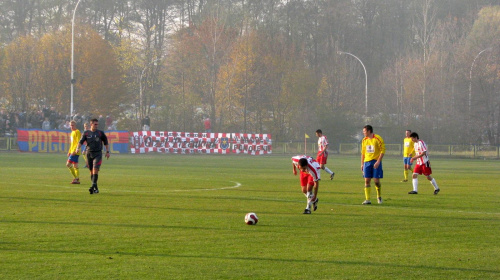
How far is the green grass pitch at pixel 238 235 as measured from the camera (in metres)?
8.70

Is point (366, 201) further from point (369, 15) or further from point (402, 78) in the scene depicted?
point (369, 15)

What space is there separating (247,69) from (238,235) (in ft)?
186

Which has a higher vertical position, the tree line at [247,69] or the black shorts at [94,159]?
the tree line at [247,69]

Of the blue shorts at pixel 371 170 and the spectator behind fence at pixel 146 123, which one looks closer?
the blue shorts at pixel 371 170

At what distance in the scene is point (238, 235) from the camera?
11.6m

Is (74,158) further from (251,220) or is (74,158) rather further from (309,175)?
(251,220)

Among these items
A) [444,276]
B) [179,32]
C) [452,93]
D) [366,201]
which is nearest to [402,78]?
[452,93]

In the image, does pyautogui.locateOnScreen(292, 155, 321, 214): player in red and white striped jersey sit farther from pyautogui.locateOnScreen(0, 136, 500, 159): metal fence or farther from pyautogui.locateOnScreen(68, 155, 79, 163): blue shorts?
pyautogui.locateOnScreen(0, 136, 500, 159): metal fence

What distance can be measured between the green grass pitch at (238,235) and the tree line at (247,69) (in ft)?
143

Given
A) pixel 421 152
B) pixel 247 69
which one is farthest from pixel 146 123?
pixel 421 152

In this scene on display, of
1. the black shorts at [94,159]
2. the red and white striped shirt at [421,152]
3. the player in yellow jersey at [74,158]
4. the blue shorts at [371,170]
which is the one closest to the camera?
the blue shorts at [371,170]

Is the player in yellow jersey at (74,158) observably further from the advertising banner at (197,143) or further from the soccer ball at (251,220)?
the advertising banner at (197,143)

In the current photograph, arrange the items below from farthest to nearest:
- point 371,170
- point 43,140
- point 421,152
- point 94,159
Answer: point 43,140 < point 421,152 < point 94,159 < point 371,170

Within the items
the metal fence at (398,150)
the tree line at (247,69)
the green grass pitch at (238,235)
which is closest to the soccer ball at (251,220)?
the green grass pitch at (238,235)
